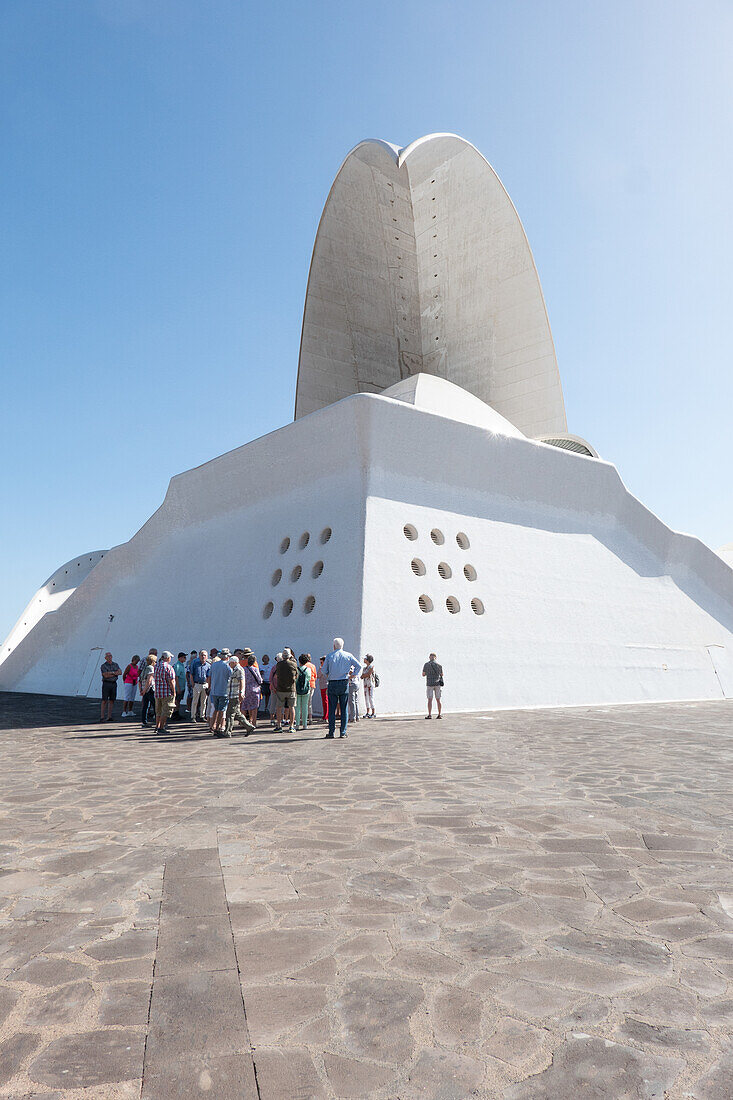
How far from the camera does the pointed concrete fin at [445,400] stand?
2019cm

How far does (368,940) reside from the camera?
2.71 metres

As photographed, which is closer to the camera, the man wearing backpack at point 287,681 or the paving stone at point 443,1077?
the paving stone at point 443,1077

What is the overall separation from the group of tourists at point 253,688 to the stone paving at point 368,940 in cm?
379

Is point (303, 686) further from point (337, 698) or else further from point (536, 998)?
point (536, 998)

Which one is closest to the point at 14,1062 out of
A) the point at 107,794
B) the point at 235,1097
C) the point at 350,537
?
the point at 235,1097

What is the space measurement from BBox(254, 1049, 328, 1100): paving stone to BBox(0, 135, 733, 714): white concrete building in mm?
11085

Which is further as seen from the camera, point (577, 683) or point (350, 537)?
point (577, 683)

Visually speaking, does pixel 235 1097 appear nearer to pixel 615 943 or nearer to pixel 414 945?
pixel 414 945

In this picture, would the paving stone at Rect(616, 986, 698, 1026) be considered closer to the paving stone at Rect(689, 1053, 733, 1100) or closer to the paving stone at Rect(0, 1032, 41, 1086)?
the paving stone at Rect(689, 1053, 733, 1100)

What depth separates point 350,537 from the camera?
47.4 feet

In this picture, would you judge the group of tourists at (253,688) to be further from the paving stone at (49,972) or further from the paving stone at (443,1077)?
the paving stone at (443,1077)

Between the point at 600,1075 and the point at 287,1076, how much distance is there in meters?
0.88

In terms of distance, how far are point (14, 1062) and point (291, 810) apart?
3.07 meters

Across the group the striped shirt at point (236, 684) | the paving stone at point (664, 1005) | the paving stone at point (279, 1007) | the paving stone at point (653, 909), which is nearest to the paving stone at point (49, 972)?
the paving stone at point (279, 1007)
